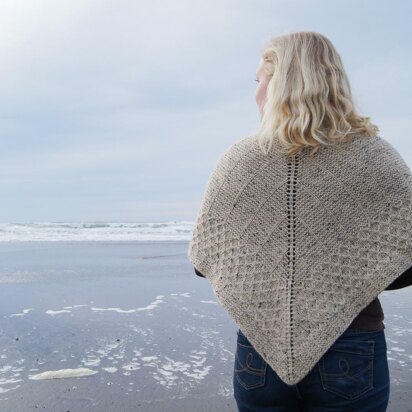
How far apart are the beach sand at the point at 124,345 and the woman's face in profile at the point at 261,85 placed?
232 centimetres

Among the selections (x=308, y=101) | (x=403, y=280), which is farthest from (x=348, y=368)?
(x=308, y=101)

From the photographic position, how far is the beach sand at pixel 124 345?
364 cm

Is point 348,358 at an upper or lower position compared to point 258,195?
lower

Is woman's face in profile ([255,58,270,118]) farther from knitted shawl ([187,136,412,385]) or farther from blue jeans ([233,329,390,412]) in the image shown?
blue jeans ([233,329,390,412])

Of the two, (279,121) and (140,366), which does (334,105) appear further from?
(140,366)

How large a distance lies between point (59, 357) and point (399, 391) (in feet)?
8.89

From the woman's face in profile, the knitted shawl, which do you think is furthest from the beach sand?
the woman's face in profile

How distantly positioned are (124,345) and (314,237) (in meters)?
3.54

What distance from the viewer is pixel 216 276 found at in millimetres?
1866

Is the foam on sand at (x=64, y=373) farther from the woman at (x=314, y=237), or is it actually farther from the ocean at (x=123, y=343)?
the woman at (x=314, y=237)

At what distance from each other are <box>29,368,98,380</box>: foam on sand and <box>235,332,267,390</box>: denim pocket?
8.60 feet

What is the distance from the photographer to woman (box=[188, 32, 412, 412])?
1.66m

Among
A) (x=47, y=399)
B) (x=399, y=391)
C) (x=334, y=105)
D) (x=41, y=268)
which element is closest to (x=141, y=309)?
(x=47, y=399)

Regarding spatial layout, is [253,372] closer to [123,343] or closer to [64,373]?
[64,373]
